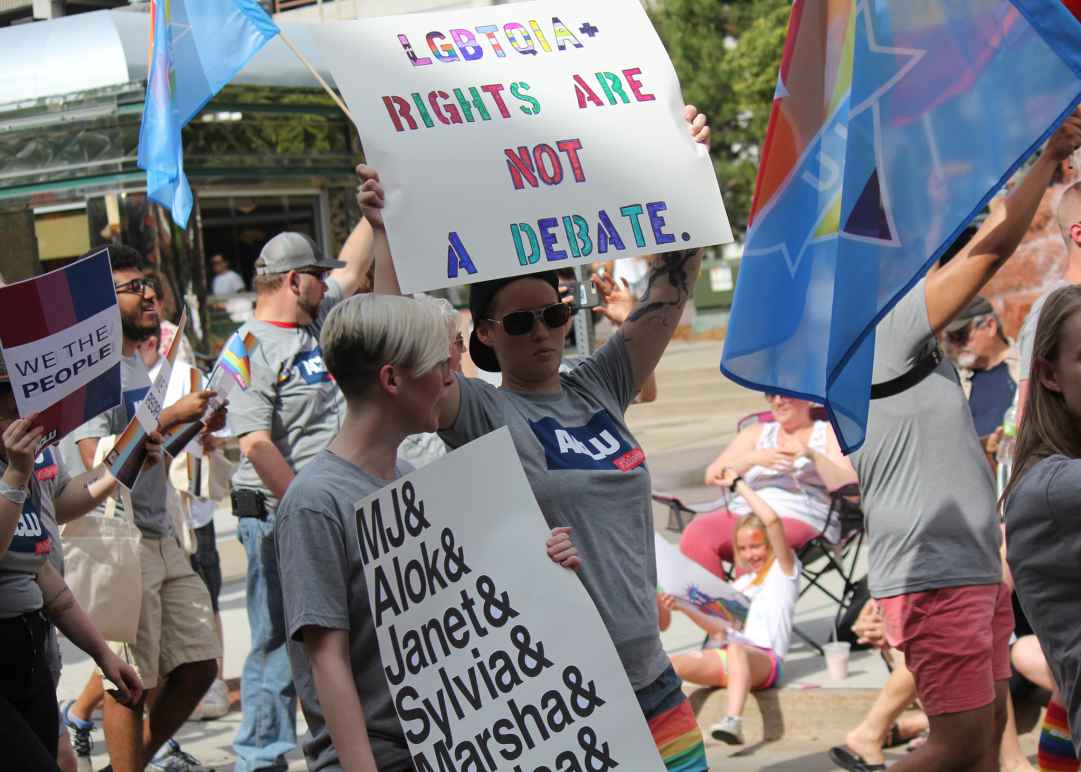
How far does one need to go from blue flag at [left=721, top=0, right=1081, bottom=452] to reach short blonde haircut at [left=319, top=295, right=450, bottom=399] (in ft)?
3.28

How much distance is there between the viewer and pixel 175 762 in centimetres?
664

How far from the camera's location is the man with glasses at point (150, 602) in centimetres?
593

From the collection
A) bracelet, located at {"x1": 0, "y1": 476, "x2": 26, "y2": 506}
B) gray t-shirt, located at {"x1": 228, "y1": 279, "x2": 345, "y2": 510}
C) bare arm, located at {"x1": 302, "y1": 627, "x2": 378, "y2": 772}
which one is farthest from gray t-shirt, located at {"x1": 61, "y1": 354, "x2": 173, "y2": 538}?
bare arm, located at {"x1": 302, "y1": 627, "x2": 378, "y2": 772}

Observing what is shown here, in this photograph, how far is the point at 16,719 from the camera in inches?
159

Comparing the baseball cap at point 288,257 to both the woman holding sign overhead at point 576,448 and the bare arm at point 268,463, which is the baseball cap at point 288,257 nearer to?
the bare arm at point 268,463

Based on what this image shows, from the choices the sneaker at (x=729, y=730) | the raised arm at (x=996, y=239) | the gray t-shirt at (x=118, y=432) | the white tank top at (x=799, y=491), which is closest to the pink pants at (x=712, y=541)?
the white tank top at (x=799, y=491)

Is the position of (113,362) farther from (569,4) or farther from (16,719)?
(569,4)

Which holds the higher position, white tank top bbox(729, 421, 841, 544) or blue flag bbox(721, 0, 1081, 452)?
blue flag bbox(721, 0, 1081, 452)

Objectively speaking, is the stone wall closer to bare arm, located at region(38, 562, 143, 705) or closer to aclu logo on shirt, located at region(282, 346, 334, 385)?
aclu logo on shirt, located at region(282, 346, 334, 385)

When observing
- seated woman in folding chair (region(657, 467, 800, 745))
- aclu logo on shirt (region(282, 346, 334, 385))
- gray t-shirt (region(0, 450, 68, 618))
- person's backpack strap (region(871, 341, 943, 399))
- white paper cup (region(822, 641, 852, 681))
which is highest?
person's backpack strap (region(871, 341, 943, 399))

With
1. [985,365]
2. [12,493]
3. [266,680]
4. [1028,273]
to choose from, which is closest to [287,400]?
[266,680]

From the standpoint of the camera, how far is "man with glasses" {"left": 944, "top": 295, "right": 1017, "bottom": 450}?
757 cm

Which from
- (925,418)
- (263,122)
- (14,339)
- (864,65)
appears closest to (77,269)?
(14,339)

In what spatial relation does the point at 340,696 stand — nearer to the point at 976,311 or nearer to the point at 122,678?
the point at 122,678
